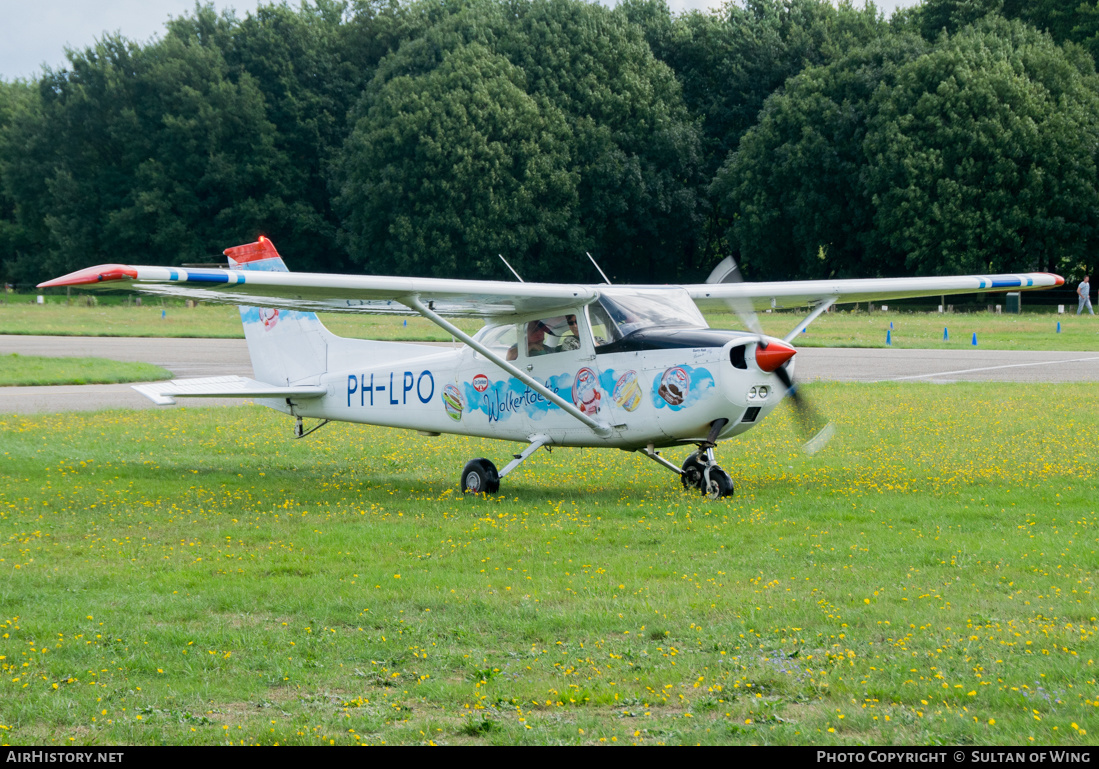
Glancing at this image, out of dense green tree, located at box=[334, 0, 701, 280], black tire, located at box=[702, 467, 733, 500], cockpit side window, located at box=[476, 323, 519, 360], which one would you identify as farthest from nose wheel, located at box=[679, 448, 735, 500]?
dense green tree, located at box=[334, 0, 701, 280]

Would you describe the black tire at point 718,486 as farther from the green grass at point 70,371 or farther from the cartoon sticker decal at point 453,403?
the green grass at point 70,371

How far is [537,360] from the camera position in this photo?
13.2 meters

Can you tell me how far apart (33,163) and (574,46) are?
41061 mm

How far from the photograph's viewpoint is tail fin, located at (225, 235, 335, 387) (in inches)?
595

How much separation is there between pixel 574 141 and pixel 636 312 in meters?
62.2

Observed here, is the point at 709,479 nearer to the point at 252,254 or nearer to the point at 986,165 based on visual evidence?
the point at 252,254

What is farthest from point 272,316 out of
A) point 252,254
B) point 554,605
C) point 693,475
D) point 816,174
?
point 816,174

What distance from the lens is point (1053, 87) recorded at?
6219 centimetres

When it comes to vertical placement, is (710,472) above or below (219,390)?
below

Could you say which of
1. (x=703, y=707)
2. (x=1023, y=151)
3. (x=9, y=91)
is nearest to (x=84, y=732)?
Result: (x=703, y=707)

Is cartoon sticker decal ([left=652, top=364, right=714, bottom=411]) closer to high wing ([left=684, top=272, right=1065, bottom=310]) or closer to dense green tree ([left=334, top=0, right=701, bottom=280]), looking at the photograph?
high wing ([left=684, top=272, right=1065, bottom=310])

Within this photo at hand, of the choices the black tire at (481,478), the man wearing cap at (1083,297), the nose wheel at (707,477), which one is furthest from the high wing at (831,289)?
the man wearing cap at (1083,297)

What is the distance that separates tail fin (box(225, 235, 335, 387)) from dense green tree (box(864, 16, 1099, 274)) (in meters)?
49.5

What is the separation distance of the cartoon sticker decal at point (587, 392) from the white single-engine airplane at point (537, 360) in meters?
0.01
